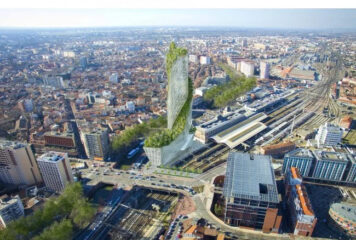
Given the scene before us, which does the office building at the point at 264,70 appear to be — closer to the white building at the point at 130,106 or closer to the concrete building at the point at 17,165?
the white building at the point at 130,106

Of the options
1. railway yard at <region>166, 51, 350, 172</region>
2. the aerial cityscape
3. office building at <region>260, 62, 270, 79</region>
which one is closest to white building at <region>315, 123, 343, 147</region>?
the aerial cityscape

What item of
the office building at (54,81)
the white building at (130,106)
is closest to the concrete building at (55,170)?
the white building at (130,106)

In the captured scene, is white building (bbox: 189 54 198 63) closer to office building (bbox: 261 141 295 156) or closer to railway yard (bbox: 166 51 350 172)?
railway yard (bbox: 166 51 350 172)

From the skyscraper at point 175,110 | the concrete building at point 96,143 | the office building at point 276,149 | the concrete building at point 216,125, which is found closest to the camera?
the skyscraper at point 175,110

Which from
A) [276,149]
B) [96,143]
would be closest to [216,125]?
[276,149]

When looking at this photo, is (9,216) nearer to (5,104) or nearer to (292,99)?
(5,104)

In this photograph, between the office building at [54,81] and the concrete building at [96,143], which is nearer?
the concrete building at [96,143]
